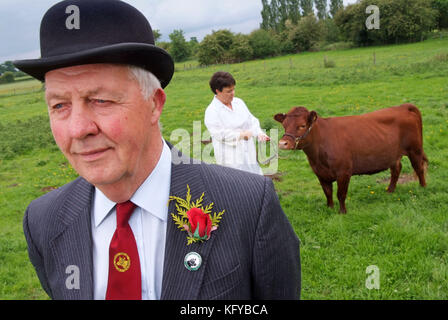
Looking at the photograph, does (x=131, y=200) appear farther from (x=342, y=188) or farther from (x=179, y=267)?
(x=342, y=188)

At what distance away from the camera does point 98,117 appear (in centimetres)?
126

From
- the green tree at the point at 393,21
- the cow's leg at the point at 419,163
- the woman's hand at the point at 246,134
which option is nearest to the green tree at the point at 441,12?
the green tree at the point at 393,21

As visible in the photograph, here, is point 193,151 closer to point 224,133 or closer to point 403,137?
point 224,133

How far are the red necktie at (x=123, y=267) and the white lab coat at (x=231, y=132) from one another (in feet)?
12.5

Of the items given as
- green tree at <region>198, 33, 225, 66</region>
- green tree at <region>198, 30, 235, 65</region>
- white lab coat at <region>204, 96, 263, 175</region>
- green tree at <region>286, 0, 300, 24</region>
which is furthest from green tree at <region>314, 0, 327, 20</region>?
white lab coat at <region>204, 96, 263, 175</region>

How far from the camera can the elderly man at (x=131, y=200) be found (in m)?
1.25

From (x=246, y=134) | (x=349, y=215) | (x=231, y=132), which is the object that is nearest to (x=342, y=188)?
(x=349, y=215)

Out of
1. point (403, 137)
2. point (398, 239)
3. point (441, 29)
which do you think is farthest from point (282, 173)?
point (441, 29)

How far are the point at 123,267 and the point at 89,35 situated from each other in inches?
32.6

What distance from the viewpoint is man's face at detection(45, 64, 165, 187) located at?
1240 mm

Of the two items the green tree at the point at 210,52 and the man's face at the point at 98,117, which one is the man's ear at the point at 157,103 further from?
the green tree at the point at 210,52

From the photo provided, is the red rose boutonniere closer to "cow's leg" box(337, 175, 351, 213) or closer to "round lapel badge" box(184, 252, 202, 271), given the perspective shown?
"round lapel badge" box(184, 252, 202, 271)

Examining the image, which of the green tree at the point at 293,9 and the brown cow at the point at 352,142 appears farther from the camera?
the green tree at the point at 293,9
